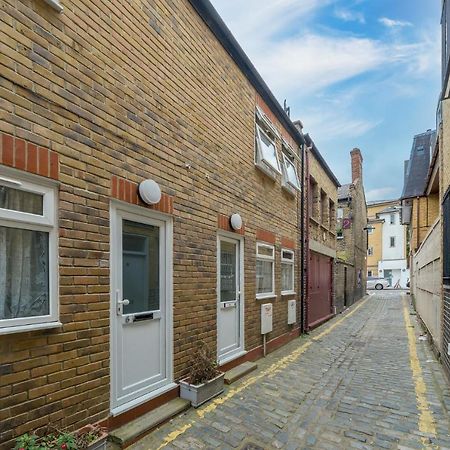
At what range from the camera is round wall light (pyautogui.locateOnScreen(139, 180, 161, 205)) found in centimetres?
361

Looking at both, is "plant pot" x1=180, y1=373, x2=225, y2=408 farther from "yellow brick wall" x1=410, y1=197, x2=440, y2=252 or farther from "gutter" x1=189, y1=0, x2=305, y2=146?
"yellow brick wall" x1=410, y1=197, x2=440, y2=252

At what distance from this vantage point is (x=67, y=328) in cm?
281

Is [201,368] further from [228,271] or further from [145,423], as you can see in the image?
[228,271]

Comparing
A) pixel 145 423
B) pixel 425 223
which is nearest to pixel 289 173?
pixel 145 423

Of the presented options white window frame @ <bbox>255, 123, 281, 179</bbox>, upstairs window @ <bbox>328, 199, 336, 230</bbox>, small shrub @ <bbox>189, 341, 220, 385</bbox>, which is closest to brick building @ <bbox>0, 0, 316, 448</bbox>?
small shrub @ <bbox>189, 341, 220, 385</bbox>

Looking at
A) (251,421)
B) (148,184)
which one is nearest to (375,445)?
(251,421)

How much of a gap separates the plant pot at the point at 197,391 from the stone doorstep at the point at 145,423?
2.8 inches

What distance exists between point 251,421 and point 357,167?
21885 millimetres

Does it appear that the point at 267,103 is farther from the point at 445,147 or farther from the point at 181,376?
the point at 181,376

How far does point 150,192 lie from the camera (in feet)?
12.1

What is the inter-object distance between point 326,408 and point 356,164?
21206 mm

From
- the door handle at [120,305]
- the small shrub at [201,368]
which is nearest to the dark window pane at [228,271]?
the small shrub at [201,368]

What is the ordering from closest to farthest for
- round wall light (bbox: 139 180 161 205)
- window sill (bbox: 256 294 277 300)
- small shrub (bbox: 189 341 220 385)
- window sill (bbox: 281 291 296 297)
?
round wall light (bbox: 139 180 161 205)
small shrub (bbox: 189 341 220 385)
window sill (bbox: 256 294 277 300)
window sill (bbox: 281 291 296 297)

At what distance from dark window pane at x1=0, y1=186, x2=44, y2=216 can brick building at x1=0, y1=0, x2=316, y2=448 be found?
1 cm
